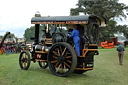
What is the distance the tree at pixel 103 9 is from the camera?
121 feet

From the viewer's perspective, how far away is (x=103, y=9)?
36781 mm

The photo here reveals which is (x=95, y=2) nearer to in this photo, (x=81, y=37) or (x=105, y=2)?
(x=105, y=2)

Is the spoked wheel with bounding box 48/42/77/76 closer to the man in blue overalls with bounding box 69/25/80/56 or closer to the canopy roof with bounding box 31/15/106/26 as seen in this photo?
the man in blue overalls with bounding box 69/25/80/56

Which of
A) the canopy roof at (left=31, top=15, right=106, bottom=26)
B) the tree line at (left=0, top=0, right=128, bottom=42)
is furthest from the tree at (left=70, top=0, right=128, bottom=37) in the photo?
the canopy roof at (left=31, top=15, right=106, bottom=26)

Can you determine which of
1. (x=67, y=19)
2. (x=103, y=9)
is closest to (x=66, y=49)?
(x=67, y=19)

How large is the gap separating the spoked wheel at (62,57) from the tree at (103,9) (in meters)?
29.9

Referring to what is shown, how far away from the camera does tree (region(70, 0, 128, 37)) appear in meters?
36.8

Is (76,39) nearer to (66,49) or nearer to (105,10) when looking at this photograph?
(66,49)

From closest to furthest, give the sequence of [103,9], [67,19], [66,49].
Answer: [66,49] → [67,19] → [103,9]

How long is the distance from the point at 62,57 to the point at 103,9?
3212cm

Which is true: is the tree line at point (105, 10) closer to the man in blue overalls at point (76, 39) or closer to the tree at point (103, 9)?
the tree at point (103, 9)

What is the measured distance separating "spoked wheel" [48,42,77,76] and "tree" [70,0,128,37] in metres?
29.9

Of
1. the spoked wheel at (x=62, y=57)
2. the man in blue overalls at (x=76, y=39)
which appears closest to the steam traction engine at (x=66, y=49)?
the spoked wheel at (x=62, y=57)

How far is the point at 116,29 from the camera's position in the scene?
3988cm
